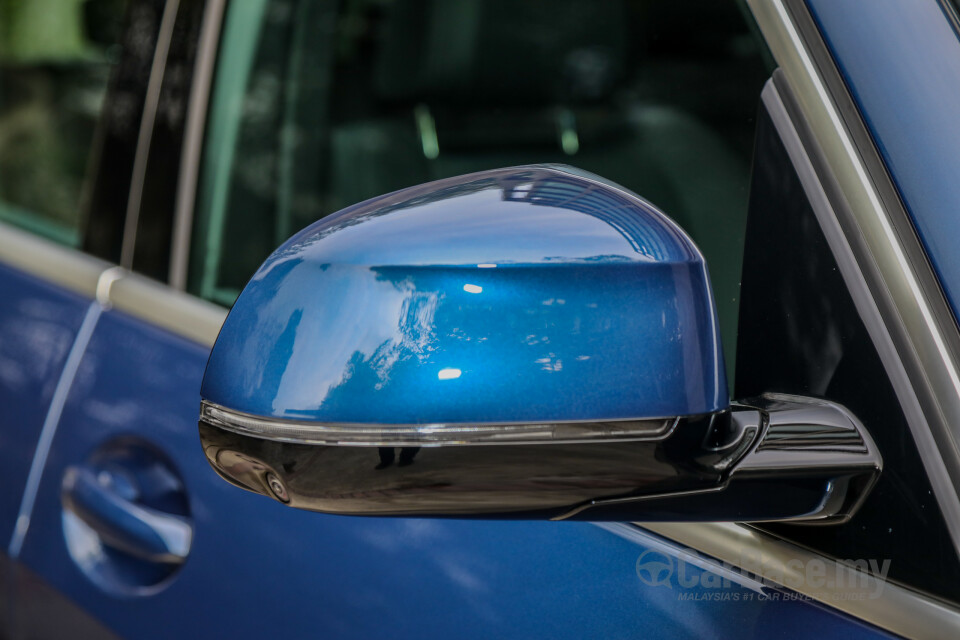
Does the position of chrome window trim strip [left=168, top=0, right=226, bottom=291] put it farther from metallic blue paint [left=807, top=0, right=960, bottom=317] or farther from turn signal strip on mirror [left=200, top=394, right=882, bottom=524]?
metallic blue paint [left=807, top=0, right=960, bottom=317]

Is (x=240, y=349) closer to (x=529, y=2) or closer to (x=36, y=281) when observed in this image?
(x=36, y=281)

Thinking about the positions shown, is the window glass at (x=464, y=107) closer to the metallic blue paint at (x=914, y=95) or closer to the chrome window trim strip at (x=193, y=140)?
the chrome window trim strip at (x=193, y=140)

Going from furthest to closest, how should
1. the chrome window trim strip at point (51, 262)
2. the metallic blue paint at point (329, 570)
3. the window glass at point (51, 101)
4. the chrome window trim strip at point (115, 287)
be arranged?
the window glass at point (51, 101) → the chrome window trim strip at point (51, 262) → the chrome window trim strip at point (115, 287) → the metallic blue paint at point (329, 570)

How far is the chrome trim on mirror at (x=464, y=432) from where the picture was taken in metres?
0.62

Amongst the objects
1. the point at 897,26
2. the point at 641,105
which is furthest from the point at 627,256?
the point at 641,105

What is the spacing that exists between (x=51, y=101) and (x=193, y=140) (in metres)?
0.60

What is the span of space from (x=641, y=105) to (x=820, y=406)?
4.67 ft

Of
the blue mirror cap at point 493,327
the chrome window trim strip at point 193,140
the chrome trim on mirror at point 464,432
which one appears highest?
the chrome window trim strip at point 193,140

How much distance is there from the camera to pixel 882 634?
2.38ft

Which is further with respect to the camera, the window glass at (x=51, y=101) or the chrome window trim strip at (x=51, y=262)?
the window glass at (x=51, y=101)

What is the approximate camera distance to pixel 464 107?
1995 mm

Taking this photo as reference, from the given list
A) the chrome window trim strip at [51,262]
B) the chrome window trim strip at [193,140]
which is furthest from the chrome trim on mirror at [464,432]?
the chrome window trim strip at [51,262]

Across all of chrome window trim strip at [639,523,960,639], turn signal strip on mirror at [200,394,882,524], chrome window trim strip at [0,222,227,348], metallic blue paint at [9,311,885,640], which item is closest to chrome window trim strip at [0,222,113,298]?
chrome window trim strip at [0,222,227,348]

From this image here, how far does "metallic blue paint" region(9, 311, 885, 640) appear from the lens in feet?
2.78
